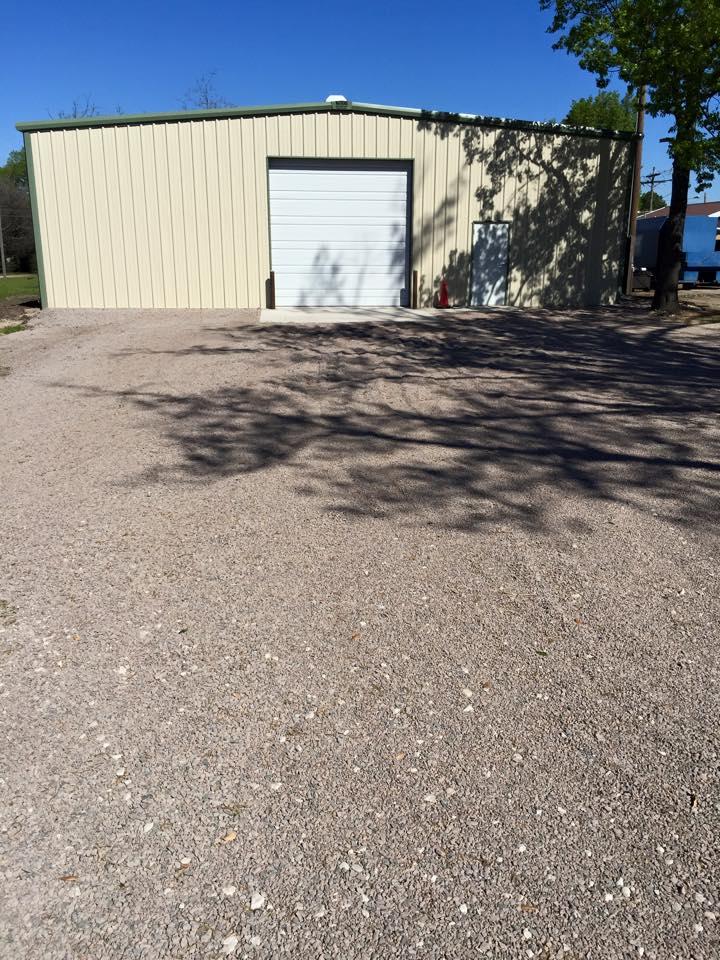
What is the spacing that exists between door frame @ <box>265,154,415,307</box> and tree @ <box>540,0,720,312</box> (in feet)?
14.6

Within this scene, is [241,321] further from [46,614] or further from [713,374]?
[46,614]

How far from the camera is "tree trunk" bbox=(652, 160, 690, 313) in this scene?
58.8ft

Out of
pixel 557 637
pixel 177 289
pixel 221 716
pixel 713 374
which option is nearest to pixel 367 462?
pixel 557 637

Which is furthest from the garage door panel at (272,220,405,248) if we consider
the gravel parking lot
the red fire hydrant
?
the gravel parking lot

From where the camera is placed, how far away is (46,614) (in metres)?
3.89

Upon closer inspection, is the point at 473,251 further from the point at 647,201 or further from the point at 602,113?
the point at 647,201

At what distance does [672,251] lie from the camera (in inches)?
713

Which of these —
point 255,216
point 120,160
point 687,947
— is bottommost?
point 687,947

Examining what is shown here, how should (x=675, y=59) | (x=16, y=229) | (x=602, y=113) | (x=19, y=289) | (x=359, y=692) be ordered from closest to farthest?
1. (x=359, y=692)
2. (x=675, y=59)
3. (x=19, y=289)
4. (x=602, y=113)
5. (x=16, y=229)

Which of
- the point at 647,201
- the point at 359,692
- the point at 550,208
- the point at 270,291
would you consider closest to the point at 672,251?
the point at 550,208

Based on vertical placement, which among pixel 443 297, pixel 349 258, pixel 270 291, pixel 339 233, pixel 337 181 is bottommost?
pixel 443 297

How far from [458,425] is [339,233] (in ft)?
38.4

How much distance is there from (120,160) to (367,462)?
13098 millimetres

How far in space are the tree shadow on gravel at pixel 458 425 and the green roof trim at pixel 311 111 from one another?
6683 mm
